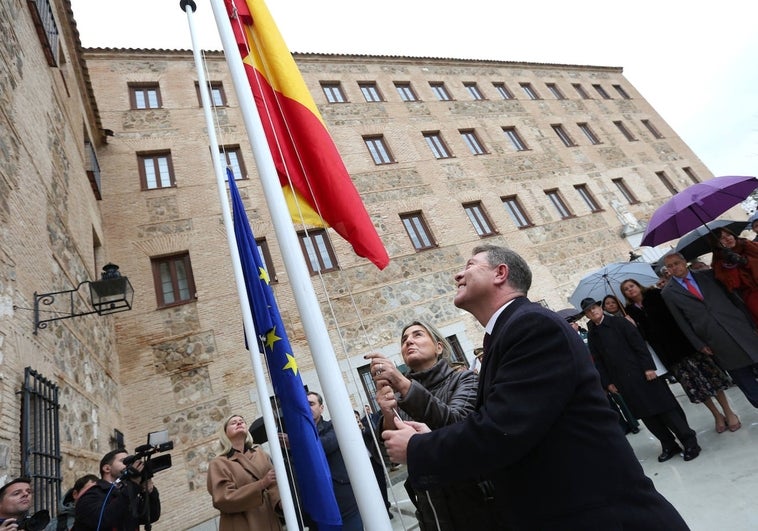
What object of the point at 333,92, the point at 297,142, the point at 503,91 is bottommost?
the point at 297,142

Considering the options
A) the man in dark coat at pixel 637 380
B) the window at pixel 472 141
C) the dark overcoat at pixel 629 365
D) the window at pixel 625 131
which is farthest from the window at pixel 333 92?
the window at pixel 625 131

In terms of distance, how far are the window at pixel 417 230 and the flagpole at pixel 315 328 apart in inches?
382

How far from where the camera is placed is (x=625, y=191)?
1658cm

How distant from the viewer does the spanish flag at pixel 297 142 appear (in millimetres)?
2494

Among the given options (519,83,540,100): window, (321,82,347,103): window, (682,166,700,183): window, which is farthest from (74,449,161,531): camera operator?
(682,166,700,183): window

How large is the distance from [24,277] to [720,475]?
697cm

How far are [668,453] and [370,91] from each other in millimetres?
14306

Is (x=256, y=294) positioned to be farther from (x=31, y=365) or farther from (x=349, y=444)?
(x=31, y=365)

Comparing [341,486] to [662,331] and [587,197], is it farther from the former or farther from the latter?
[587,197]

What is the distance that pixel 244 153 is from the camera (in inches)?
463

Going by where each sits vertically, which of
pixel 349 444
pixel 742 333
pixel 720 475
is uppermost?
pixel 349 444

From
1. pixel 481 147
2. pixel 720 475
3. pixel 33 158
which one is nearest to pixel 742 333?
pixel 720 475

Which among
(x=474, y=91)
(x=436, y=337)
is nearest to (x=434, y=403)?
(x=436, y=337)

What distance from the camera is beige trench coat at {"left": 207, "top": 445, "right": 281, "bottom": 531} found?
10.2 ft
